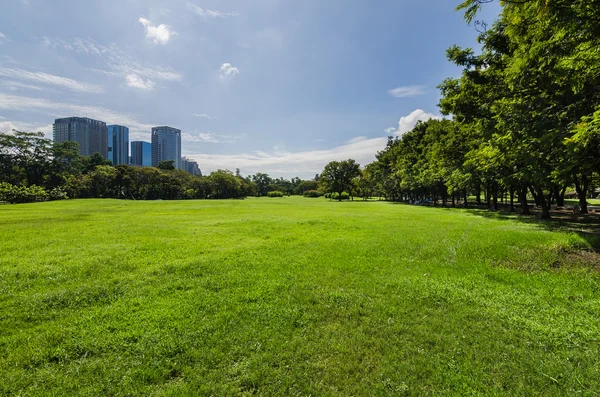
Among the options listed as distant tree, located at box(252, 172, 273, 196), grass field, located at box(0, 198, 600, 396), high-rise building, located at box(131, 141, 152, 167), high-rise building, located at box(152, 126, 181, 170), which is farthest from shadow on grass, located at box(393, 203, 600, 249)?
high-rise building, located at box(131, 141, 152, 167)

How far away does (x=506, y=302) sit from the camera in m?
5.66

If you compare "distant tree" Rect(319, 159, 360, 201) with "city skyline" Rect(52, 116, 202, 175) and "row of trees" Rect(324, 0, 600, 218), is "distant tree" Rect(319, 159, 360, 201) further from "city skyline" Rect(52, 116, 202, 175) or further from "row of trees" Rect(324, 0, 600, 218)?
"city skyline" Rect(52, 116, 202, 175)

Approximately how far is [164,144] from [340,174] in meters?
129

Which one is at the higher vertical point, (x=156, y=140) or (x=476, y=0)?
(x=156, y=140)

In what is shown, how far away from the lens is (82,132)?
11962 centimetres

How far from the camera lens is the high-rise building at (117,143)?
15162 centimetres

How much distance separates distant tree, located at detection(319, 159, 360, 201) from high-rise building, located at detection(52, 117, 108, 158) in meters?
113

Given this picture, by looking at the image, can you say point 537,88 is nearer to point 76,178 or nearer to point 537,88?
point 537,88

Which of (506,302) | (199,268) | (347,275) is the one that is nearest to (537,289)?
(506,302)

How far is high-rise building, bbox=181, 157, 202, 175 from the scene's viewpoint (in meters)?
180

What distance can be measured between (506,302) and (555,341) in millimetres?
1441

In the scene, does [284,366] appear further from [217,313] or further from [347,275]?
[347,275]

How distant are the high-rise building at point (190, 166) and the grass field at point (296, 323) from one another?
186 m

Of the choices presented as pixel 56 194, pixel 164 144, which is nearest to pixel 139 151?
pixel 164 144
